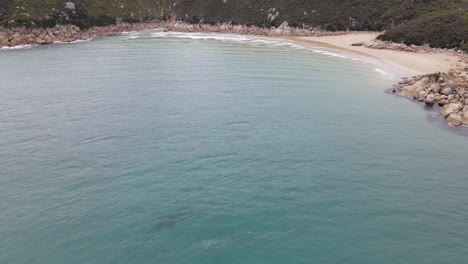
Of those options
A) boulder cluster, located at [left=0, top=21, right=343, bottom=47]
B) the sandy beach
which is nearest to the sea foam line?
the sandy beach

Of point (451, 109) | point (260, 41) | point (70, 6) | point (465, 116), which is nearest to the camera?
point (465, 116)

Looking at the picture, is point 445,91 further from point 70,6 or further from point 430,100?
point 70,6

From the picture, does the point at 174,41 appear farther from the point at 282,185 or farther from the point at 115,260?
the point at 115,260

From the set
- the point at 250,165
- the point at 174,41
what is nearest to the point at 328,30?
the point at 174,41

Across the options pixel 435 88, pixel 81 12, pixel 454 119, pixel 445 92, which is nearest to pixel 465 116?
pixel 454 119

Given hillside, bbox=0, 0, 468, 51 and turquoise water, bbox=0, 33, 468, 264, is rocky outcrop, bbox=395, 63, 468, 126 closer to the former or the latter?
turquoise water, bbox=0, 33, 468, 264

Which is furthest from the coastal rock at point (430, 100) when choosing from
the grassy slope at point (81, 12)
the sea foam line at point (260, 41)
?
the grassy slope at point (81, 12)

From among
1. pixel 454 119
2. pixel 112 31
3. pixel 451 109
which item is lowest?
pixel 112 31
